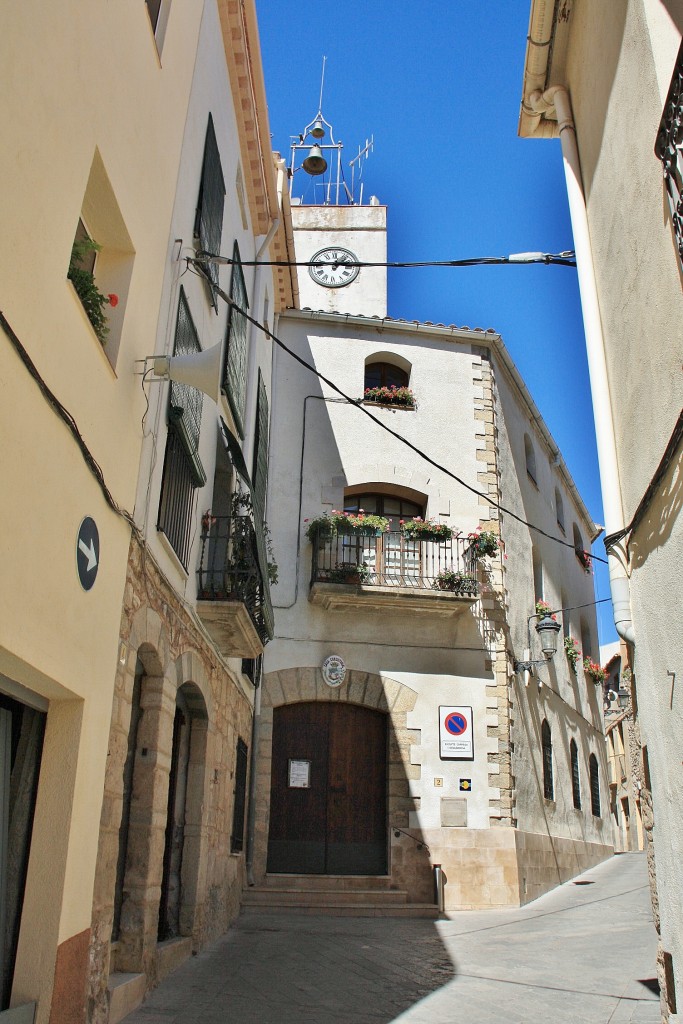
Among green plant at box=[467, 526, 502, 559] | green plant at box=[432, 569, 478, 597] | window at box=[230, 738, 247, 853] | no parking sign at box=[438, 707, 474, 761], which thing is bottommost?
window at box=[230, 738, 247, 853]

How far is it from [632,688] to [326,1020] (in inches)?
120

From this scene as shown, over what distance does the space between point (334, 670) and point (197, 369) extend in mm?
8419

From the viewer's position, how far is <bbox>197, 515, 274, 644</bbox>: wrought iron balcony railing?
8109mm

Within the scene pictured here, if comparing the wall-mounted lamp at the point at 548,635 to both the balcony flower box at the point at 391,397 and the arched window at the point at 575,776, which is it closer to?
the balcony flower box at the point at 391,397

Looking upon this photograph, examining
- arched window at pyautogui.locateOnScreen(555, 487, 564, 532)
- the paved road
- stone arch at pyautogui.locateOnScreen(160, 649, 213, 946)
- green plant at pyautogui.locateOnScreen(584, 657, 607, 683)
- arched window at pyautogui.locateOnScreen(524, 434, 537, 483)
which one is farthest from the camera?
green plant at pyautogui.locateOnScreen(584, 657, 607, 683)

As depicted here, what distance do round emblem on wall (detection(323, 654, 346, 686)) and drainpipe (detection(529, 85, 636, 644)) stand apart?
25.5 feet

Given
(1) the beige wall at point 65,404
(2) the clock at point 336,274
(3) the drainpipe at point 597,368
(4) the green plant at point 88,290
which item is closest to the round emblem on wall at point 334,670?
(3) the drainpipe at point 597,368

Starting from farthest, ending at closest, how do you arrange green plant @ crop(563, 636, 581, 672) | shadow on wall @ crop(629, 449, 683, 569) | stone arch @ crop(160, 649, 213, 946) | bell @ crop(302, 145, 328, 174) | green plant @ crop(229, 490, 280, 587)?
green plant @ crop(563, 636, 581, 672)
bell @ crop(302, 145, 328, 174)
green plant @ crop(229, 490, 280, 587)
stone arch @ crop(160, 649, 213, 946)
shadow on wall @ crop(629, 449, 683, 569)

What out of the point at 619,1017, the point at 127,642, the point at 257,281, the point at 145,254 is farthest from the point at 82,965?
the point at 257,281

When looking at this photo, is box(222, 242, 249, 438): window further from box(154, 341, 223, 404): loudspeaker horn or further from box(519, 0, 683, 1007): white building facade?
box(519, 0, 683, 1007): white building facade

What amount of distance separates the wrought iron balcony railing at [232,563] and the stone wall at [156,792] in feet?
1.60

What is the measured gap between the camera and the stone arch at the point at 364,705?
41.4 feet

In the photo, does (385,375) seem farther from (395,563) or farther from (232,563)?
(232,563)

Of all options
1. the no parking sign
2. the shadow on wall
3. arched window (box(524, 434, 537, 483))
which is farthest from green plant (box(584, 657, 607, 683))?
the shadow on wall
